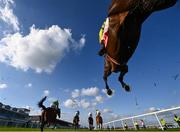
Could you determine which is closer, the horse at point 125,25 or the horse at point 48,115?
the horse at point 125,25

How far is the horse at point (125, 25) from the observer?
3775mm

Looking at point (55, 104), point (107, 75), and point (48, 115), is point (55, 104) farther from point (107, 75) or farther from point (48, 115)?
point (107, 75)

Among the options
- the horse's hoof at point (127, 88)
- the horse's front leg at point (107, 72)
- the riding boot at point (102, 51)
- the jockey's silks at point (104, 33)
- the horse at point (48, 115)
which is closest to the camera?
the jockey's silks at point (104, 33)

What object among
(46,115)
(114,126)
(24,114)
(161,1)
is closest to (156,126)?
(46,115)

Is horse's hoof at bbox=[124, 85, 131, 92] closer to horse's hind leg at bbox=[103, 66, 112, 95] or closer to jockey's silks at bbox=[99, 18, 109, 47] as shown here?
horse's hind leg at bbox=[103, 66, 112, 95]

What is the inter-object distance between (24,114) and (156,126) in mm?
74546

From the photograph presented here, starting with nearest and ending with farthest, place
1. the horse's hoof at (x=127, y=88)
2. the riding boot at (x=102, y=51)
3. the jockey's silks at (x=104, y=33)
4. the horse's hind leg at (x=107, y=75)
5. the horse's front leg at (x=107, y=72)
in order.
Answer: the jockey's silks at (x=104, y=33) < the riding boot at (x=102, y=51) < the horse's front leg at (x=107, y=72) < the horse's hind leg at (x=107, y=75) < the horse's hoof at (x=127, y=88)

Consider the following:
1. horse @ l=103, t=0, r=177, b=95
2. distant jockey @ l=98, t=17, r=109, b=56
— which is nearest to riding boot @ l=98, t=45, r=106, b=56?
distant jockey @ l=98, t=17, r=109, b=56

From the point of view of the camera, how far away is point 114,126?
30.7 m

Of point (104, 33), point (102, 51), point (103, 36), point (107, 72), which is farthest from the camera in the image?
point (107, 72)

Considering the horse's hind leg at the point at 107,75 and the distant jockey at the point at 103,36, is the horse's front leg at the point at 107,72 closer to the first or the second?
the horse's hind leg at the point at 107,75

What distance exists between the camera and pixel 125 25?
13.4ft

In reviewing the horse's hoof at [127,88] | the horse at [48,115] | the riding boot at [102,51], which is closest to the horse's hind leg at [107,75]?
the riding boot at [102,51]

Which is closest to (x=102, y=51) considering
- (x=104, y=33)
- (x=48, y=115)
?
(x=104, y=33)
